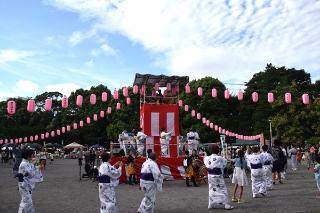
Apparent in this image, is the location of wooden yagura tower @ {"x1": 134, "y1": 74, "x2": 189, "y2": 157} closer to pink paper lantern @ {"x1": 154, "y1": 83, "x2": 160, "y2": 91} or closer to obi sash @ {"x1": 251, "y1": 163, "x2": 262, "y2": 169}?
pink paper lantern @ {"x1": 154, "y1": 83, "x2": 160, "y2": 91}

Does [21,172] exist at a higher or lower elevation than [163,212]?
higher

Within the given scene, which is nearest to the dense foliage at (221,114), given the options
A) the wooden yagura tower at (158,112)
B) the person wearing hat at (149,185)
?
the wooden yagura tower at (158,112)

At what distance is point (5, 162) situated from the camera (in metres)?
40.8

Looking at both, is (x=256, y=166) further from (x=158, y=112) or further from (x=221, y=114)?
(x=221, y=114)

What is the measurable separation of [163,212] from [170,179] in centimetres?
929

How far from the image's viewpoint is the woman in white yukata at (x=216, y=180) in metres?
11.5

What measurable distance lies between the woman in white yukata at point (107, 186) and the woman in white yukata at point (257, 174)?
6533 millimetres

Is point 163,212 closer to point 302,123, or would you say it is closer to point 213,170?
point 213,170

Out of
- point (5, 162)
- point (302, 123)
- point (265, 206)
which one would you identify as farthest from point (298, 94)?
point (265, 206)

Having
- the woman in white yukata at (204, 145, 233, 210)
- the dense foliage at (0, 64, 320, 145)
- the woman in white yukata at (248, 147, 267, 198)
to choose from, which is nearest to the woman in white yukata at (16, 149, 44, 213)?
the woman in white yukata at (204, 145, 233, 210)

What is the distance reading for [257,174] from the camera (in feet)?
46.8

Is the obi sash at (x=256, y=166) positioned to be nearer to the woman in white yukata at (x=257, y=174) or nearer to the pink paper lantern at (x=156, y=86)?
the woman in white yukata at (x=257, y=174)

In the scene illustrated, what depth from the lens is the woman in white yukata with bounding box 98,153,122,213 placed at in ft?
29.9

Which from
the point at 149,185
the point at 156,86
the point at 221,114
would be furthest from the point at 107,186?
the point at 221,114
